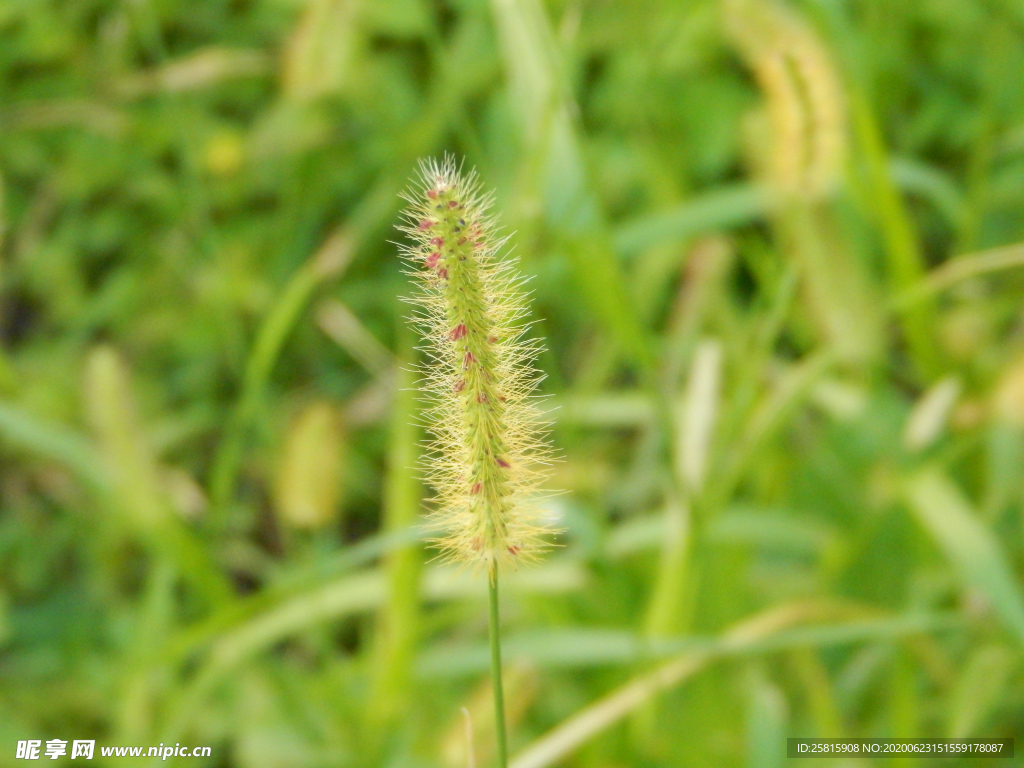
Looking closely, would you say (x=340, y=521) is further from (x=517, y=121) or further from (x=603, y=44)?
(x=603, y=44)

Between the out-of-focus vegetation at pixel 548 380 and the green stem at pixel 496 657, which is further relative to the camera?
the out-of-focus vegetation at pixel 548 380

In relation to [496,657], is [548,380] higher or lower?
higher

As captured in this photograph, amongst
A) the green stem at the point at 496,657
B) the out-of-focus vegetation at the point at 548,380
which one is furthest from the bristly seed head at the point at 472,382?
the out-of-focus vegetation at the point at 548,380

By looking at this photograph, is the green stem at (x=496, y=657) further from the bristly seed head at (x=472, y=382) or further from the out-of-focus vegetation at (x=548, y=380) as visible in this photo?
the out-of-focus vegetation at (x=548, y=380)

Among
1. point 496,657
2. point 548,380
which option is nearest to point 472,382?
point 496,657

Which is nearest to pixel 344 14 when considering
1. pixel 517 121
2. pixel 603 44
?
pixel 517 121

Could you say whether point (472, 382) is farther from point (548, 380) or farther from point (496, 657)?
point (548, 380)

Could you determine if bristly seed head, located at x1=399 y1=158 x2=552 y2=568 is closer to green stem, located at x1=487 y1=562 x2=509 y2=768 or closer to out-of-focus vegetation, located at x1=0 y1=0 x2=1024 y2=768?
green stem, located at x1=487 y1=562 x2=509 y2=768
